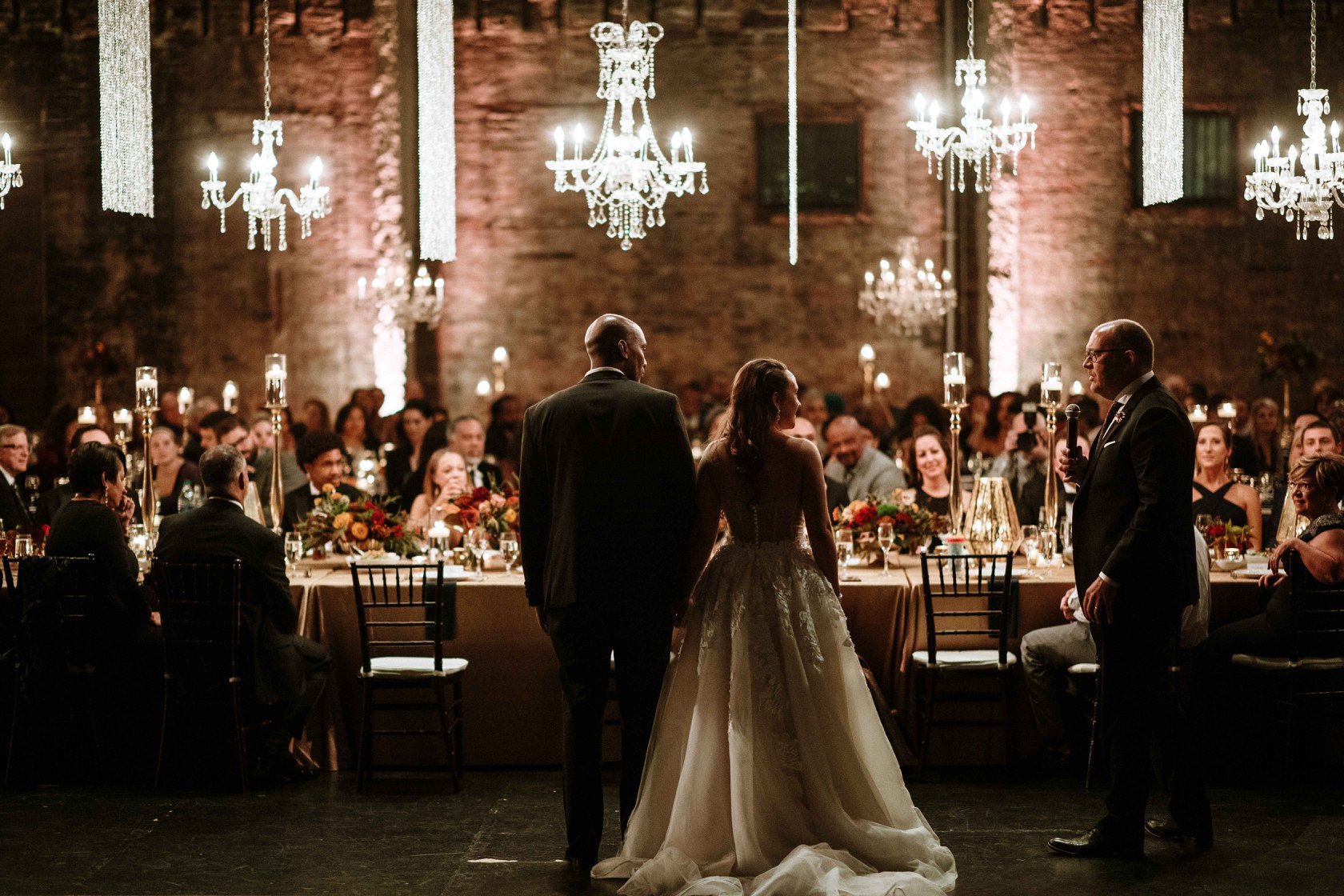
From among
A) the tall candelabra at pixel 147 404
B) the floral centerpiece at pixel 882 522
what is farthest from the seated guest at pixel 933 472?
the tall candelabra at pixel 147 404

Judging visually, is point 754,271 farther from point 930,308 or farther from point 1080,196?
point 1080,196

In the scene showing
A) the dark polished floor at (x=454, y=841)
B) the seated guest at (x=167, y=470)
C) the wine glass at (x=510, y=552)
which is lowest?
the dark polished floor at (x=454, y=841)

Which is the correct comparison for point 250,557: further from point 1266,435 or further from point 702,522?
point 1266,435

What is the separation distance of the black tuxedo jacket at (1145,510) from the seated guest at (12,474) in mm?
4986

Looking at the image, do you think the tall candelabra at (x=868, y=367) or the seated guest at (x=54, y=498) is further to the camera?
the tall candelabra at (x=868, y=367)

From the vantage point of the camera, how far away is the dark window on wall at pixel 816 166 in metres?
14.2

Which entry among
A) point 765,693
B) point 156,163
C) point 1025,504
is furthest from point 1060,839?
point 156,163

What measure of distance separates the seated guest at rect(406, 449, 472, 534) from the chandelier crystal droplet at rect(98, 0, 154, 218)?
291 centimetres

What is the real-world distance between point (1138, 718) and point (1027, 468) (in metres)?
3.74

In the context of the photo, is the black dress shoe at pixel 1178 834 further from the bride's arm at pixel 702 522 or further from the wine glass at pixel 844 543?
the wine glass at pixel 844 543

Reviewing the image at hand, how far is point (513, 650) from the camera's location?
5664 millimetres

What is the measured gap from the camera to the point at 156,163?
14.4 metres

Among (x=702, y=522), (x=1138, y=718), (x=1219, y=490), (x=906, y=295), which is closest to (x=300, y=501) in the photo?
(x=702, y=522)

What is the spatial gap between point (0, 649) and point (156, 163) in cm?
980
